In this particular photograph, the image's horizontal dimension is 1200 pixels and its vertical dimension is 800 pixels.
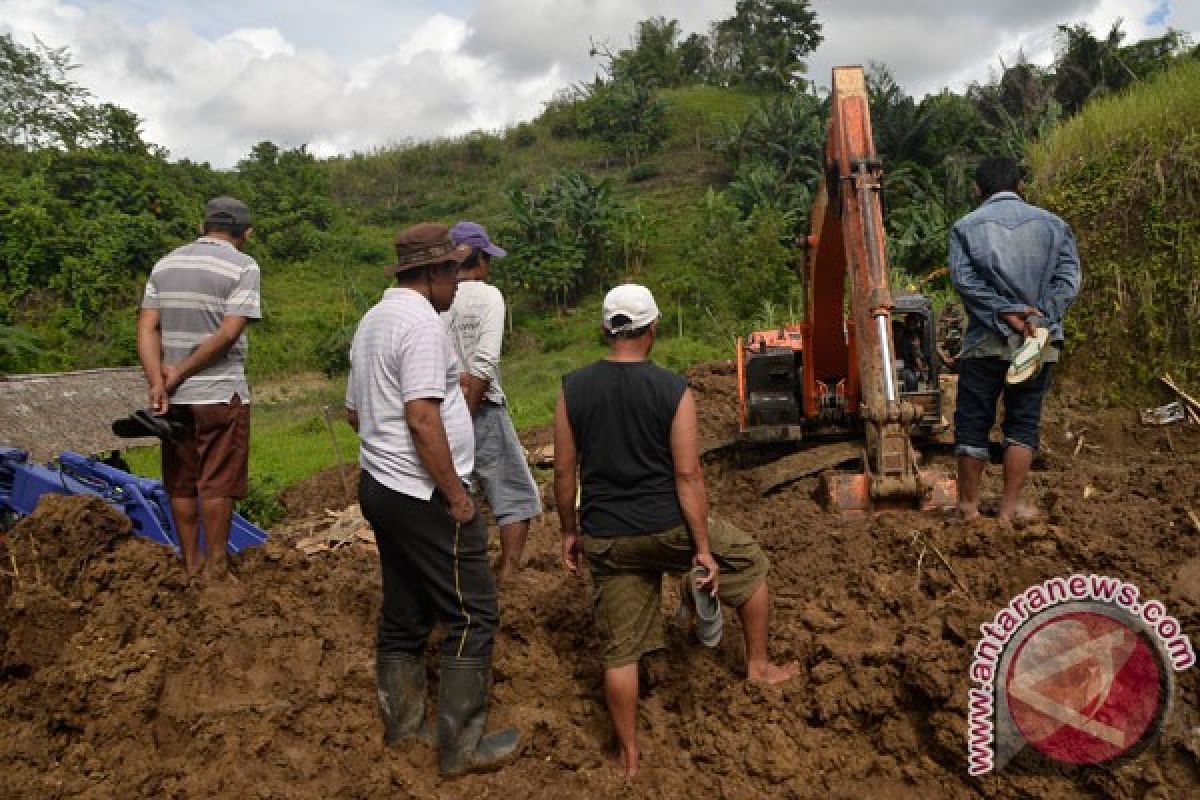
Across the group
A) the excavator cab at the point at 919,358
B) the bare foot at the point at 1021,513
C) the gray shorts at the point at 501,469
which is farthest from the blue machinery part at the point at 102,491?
the excavator cab at the point at 919,358

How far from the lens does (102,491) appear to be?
191 inches

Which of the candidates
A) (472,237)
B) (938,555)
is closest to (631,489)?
(938,555)

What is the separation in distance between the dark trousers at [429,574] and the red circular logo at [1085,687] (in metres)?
1.90

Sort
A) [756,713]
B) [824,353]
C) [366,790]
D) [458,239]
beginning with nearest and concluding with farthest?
[366,790] < [756,713] < [458,239] < [824,353]

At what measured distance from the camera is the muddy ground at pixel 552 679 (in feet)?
10.3

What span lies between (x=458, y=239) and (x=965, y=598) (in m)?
2.89

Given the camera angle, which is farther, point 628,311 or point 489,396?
point 489,396

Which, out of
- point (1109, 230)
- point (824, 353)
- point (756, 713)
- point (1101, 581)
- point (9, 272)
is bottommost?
point (756, 713)

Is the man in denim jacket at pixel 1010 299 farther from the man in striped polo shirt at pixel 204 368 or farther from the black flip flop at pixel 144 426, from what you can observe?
the black flip flop at pixel 144 426

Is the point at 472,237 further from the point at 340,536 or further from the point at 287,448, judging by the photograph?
the point at 287,448

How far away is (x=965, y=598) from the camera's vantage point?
3684mm

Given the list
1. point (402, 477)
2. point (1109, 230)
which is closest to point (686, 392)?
point (402, 477)

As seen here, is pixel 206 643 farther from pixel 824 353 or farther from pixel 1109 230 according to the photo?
pixel 1109 230

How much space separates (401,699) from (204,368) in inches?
72.4
